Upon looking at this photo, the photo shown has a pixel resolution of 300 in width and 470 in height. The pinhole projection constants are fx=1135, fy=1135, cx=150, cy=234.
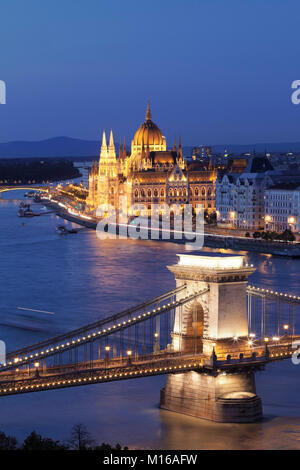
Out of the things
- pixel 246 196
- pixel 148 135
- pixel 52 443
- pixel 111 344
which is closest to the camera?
Result: pixel 52 443

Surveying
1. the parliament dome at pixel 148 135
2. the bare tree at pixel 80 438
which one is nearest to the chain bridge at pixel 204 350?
the bare tree at pixel 80 438

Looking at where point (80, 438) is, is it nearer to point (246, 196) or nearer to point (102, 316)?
point (102, 316)

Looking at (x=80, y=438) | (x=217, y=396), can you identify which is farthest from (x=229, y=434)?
(x=80, y=438)

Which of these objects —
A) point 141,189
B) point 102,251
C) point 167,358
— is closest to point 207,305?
point 167,358

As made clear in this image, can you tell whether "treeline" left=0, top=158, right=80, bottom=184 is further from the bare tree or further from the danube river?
the bare tree

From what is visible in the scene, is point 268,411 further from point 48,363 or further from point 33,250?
point 33,250

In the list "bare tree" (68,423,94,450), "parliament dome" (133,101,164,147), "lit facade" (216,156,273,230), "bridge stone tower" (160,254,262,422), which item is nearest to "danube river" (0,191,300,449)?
"bare tree" (68,423,94,450)
